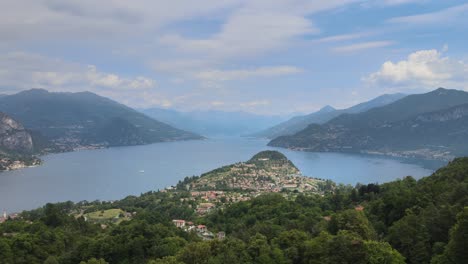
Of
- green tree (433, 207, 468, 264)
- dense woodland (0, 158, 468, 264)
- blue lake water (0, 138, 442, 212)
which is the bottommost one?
blue lake water (0, 138, 442, 212)

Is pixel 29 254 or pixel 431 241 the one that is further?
pixel 29 254

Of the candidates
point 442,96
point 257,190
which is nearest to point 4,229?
point 257,190

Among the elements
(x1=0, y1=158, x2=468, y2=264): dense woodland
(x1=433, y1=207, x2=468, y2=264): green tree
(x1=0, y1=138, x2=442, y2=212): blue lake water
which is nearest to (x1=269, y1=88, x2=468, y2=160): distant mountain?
(x1=0, y1=138, x2=442, y2=212): blue lake water

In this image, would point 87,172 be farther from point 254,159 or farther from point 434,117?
point 434,117

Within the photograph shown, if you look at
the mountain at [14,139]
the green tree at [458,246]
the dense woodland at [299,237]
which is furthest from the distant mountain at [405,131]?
the green tree at [458,246]

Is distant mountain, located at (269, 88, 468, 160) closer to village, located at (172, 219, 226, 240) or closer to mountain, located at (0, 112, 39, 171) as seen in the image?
mountain, located at (0, 112, 39, 171)

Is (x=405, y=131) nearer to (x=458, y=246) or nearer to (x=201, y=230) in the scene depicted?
(x=201, y=230)

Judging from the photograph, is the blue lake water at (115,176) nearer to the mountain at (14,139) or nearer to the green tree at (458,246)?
the mountain at (14,139)
